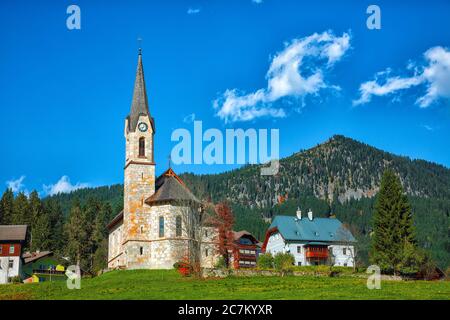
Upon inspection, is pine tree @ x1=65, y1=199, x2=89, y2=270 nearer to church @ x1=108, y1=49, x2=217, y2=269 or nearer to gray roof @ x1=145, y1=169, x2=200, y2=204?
church @ x1=108, y1=49, x2=217, y2=269

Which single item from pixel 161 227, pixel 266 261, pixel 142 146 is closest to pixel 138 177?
pixel 142 146

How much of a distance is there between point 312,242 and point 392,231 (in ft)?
82.1

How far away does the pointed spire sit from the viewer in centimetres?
6431

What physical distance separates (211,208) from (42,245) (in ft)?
146

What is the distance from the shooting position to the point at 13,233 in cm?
7288

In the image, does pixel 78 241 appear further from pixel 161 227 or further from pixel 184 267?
pixel 184 267

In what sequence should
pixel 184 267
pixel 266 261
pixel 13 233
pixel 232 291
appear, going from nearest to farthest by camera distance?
pixel 232 291 → pixel 184 267 → pixel 266 261 → pixel 13 233

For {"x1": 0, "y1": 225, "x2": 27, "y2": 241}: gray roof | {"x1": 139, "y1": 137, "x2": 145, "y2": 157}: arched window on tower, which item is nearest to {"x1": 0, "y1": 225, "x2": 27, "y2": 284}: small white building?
{"x1": 0, "y1": 225, "x2": 27, "y2": 241}: gray roof

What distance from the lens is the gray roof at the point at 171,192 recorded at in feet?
200

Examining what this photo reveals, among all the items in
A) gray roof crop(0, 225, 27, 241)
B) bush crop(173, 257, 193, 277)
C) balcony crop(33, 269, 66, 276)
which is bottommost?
balcony crop(33, 269, 66, 276)

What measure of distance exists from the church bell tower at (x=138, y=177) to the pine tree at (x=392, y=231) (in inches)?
845

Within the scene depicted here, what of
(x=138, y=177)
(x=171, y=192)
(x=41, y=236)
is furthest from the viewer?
(x=41, y=236)

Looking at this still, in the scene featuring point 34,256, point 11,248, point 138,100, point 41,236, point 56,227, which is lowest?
point 34,256
